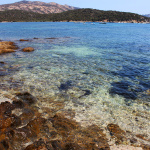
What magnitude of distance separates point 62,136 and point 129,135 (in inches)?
160

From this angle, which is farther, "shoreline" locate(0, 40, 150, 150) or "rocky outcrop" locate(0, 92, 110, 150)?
"shoreline" locate(0, 40, 150, 150)

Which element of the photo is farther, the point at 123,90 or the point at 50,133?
the point at 123,90

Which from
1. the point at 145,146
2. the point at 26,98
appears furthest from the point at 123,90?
the point at 26,98

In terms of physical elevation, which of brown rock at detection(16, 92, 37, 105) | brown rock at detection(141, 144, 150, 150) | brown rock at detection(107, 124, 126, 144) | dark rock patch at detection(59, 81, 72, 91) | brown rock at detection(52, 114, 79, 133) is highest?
dark rock patch at detection(59, 81, 72, 91)

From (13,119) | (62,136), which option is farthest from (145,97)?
(13,119)

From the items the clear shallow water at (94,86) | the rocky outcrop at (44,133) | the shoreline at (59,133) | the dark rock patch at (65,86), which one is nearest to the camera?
the rocky outcrop at (44,133)

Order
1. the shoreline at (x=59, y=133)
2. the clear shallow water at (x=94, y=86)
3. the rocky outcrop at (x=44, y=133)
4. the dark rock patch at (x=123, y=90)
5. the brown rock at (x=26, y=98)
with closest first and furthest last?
the rocky outcrop at (x=44, y=133)
the shoreline at (x=59, y=133)
the clear shallow water at (x=94, y=86)
the brown rock at (x=26, y=98)
the dark rock patch at (x=123, y=90)

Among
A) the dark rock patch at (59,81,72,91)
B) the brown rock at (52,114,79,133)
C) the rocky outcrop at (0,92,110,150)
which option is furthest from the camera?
the dark rock patch at (59,81,72,91)

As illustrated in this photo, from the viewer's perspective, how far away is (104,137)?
25.3ft

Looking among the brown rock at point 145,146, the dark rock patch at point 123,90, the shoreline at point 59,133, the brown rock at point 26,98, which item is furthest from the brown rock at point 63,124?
the dark rock patch at point 123,90

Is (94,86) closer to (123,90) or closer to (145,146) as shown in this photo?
(123,90)

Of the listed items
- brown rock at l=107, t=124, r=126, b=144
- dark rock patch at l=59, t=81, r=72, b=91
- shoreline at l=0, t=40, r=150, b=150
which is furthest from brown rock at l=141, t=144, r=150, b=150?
dark rock patch at l=59, t=81, r=72, b=91

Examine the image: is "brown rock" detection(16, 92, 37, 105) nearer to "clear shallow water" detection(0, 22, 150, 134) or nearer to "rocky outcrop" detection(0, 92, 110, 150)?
"clear shallow water" detection(0, 22, 150, 134)

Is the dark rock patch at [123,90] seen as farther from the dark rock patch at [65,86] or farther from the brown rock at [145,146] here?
the brown rock at [145,146]
